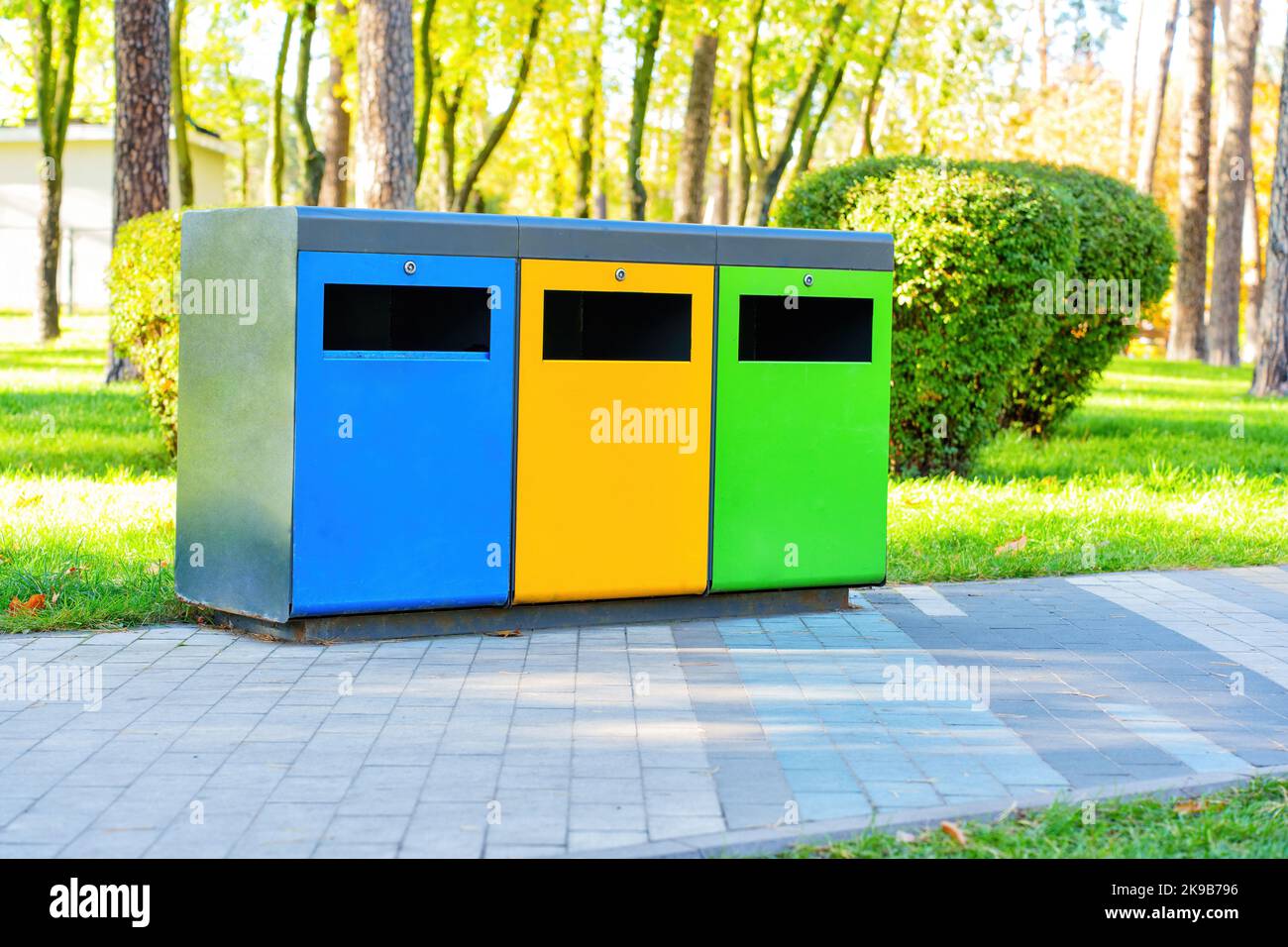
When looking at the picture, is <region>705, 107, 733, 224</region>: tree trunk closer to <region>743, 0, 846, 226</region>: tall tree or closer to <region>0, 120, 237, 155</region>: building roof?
<region>743, 0, 846, 226</region>: tall tree

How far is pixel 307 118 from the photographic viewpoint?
25703mm

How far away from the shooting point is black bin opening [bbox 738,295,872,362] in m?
6.66

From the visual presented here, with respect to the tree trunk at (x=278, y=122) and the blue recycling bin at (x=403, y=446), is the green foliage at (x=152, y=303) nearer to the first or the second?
the blue recycling bin at (x=403, y=446)

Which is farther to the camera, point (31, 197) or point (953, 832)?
point (31, 197)

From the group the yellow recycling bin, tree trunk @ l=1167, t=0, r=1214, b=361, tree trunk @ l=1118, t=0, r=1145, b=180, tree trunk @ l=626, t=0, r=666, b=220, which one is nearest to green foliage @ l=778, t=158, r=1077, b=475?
the yellow recycling bin

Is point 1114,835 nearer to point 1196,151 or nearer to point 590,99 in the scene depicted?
point 1196,151

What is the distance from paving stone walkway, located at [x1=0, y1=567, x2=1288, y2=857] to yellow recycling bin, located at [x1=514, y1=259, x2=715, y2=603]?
0.95 ft

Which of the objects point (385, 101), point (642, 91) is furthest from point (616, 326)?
point (642, 91)

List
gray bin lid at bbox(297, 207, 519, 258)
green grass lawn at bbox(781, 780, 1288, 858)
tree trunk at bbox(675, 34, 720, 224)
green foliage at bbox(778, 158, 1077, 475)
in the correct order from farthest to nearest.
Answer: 1. tree trunk at bbox(675, 34, 720, 224)
2. green foliage at bbox(778, 158, 1077, 475)
3. gray bin lid at bbox(297, 207, 519, 258)
4. green grass lawn at bbox(781, 780, 1288, 858)

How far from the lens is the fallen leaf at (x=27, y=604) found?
654 cm

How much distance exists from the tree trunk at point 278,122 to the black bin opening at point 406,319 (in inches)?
827

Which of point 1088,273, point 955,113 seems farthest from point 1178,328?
point 1088,273

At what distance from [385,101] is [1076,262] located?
5883 mm
